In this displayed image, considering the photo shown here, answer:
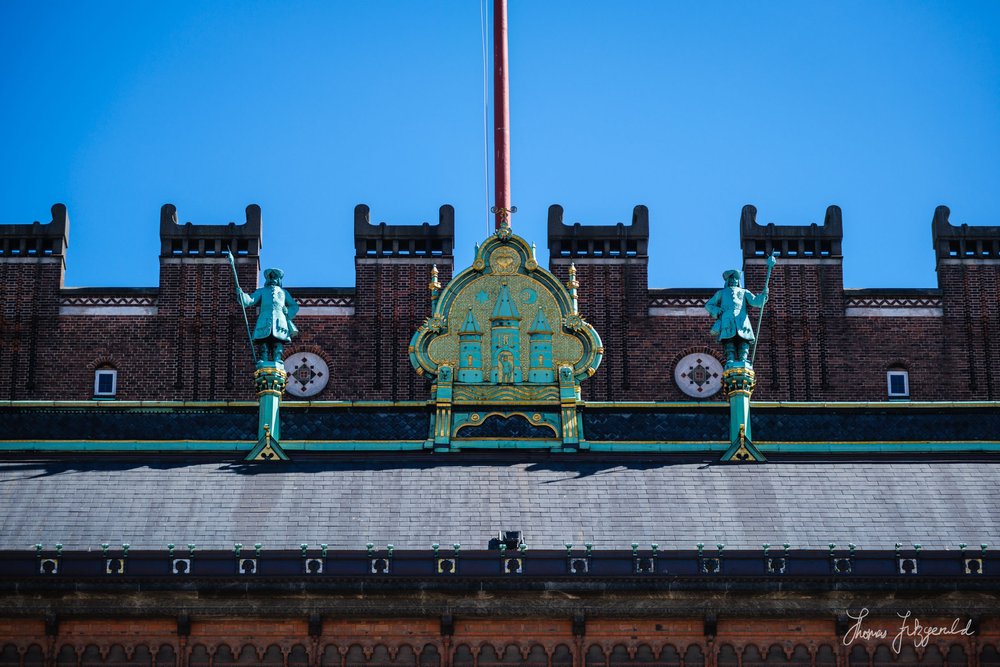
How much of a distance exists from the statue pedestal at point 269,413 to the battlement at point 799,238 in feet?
54.8

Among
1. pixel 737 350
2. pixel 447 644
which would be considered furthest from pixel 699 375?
pixel 447 644

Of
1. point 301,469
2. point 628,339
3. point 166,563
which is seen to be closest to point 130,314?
point 628,339

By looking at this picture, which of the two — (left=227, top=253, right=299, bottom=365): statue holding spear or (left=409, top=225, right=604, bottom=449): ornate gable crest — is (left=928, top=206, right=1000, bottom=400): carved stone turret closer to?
(left=409, top=225, right=604, bottom=449): ornate gable crest

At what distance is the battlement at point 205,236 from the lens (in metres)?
57.7

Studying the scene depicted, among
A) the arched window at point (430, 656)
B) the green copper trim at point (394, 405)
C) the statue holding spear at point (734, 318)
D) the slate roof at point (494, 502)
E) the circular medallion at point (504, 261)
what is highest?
the circular medallion at point (504, 261)

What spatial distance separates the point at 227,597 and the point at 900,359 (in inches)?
976

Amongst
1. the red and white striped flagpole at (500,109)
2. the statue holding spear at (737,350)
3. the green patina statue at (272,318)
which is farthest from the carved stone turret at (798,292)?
the green patina statue at (272,318)

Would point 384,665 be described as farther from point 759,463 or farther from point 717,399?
point 717,399

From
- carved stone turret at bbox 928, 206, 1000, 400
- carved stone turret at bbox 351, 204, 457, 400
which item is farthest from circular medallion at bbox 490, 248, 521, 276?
carved stone turret at bbox 928, 206, 1000, 400

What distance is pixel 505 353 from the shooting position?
149ft

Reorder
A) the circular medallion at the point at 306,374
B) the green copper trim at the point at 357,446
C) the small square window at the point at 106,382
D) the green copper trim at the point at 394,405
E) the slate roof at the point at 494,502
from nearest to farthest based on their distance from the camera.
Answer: the slate roof at the point at 494,502 → the green copper trim at the point at 357,446 → the green copper trim at the point at 394,405 → the circular medallion at the point at 306,374 → the small square window at the point at 106,382

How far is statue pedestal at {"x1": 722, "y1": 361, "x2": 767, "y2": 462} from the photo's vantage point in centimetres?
4338

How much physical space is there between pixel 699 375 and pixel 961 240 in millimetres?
7894
